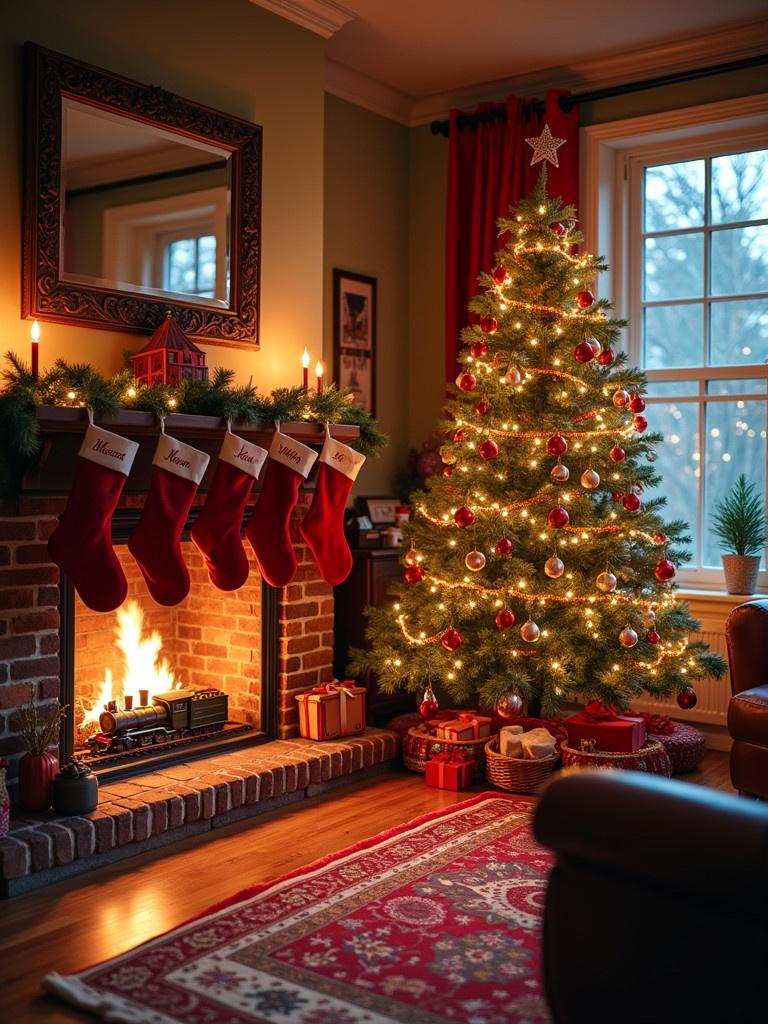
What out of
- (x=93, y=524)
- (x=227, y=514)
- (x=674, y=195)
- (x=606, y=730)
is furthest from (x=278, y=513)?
(x=674, y=195)

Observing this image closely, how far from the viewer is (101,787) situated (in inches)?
134

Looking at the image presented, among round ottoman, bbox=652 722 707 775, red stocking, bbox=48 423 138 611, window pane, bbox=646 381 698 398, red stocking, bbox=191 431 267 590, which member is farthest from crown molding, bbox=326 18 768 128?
round ottoman, bbox=652 722 707 775

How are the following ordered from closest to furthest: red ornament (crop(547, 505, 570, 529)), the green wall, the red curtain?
red ornament (crop(547, 505, 570, 529)), the red curtain, the green wall

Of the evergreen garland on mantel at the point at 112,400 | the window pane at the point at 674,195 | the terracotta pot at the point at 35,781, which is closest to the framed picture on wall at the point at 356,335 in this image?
the evergreen garland on mantel at the point at 112,400

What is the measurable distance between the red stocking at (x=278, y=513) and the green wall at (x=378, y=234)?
3.89 ft

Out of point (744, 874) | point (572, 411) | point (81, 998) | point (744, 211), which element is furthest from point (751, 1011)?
point (744, 211)

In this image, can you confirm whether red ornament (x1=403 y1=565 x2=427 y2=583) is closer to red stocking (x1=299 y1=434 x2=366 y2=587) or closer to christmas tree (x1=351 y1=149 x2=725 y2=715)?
christmas tree (x1=351 y1=149 x2=725 y2=715)

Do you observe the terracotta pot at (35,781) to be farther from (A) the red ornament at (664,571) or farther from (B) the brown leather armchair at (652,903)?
(A) the red ornament at (664,571)

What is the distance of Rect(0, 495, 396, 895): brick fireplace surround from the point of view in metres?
2.98

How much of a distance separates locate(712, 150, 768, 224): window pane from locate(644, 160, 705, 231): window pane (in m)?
0.07

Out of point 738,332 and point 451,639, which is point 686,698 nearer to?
point 451,639

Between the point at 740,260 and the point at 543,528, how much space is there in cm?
168

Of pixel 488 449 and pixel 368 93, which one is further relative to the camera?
pixel 368 93

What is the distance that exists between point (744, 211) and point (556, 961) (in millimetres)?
3675
